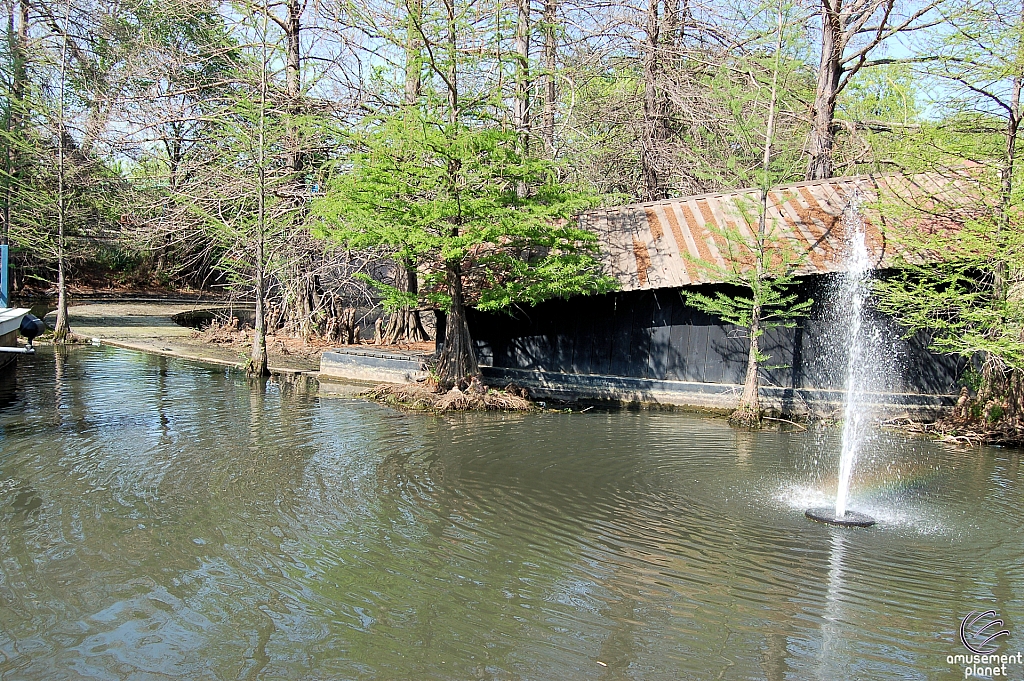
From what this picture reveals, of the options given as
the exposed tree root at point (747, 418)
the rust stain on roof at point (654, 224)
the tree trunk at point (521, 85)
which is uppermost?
the tree trunk at point (521, 85)

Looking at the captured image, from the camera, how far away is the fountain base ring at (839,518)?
9258 millimetres

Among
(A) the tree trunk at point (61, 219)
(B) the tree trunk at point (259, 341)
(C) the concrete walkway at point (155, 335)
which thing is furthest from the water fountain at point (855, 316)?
(A) the tree trunk at point (61, 219)

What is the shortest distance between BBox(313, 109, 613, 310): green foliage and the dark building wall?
1318mm

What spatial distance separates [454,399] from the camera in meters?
15.8

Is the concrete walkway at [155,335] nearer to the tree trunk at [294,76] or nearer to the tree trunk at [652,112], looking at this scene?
the tree trunk at [294,76]

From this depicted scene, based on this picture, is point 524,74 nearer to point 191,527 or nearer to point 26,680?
point 191,527

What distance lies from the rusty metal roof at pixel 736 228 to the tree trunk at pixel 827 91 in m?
3.13

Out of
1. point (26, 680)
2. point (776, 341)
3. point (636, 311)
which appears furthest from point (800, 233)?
point (26, 680)

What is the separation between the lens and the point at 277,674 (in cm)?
585

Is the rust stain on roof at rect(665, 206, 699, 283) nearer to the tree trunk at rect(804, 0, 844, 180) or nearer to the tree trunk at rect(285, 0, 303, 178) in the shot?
the tree trunk at rect(804, 0, 844, 180)

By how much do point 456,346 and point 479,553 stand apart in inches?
338

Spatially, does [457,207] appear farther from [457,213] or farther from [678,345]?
[678,345]

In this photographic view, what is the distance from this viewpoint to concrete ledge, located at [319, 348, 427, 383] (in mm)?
18281

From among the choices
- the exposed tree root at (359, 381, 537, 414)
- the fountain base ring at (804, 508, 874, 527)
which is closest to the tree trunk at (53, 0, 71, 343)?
the exposed tree root at (359, 381, 537, 414)
